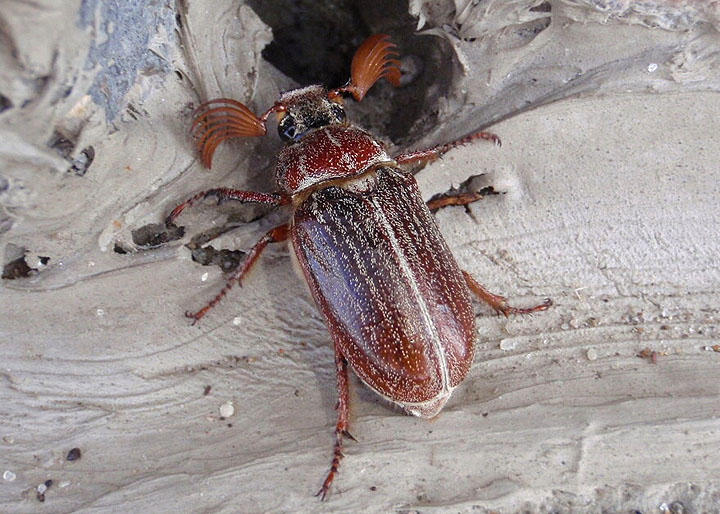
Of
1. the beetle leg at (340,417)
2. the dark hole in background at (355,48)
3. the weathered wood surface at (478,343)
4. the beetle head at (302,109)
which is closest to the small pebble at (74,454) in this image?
the weathered wood surface at (478,343)

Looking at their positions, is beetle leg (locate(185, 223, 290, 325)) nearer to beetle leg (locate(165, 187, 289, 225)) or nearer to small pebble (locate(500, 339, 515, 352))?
beetle leg (locate(165, 187, 289, 225))

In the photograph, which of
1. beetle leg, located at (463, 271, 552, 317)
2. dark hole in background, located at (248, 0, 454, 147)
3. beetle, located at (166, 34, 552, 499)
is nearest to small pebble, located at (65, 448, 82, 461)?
beetle, located at (166, 34, 552, 499)

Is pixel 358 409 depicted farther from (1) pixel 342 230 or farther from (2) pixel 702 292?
(2) pixel 702 292

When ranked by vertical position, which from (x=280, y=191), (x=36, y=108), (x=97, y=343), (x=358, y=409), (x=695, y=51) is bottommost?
(x=358, y=409)

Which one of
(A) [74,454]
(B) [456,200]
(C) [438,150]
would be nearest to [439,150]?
(C) [438,150]

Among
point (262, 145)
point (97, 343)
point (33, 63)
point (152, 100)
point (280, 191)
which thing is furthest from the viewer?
point (262, 145)

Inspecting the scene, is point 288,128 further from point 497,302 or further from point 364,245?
point 497,302

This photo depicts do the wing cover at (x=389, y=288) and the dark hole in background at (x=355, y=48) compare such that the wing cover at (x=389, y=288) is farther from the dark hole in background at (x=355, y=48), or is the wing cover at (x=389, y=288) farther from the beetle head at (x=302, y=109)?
the dark hole in background at (x=355, y=48)

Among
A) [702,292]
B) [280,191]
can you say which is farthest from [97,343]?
[702,292]
